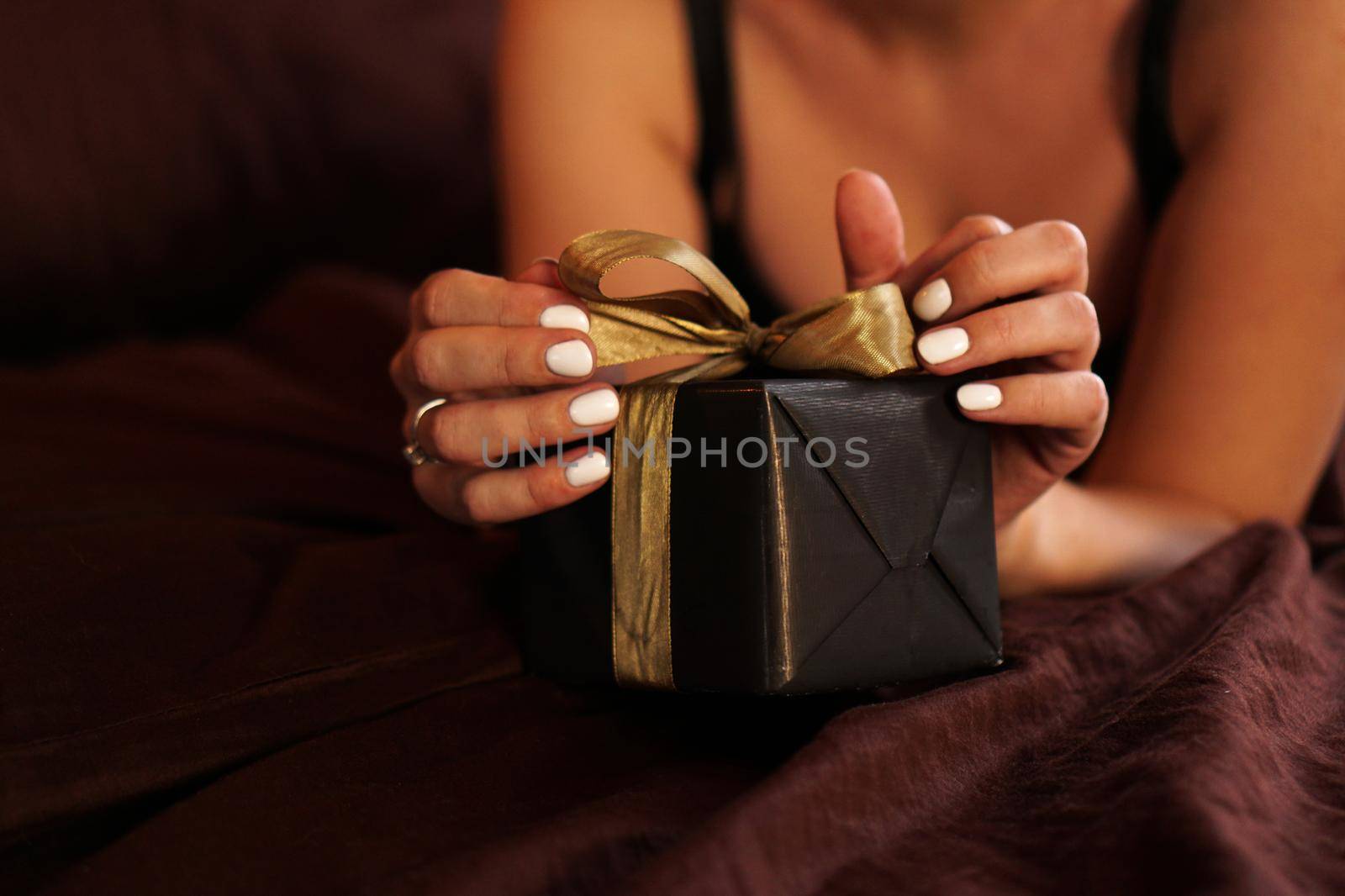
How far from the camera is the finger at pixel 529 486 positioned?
447 millimetres

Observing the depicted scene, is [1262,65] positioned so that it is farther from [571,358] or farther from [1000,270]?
[571,358]

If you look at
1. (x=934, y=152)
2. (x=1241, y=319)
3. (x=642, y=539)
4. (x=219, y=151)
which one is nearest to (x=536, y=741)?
(x=642, y=539)

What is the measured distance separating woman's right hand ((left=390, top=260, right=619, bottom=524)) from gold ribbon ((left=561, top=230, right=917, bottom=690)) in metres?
0.02

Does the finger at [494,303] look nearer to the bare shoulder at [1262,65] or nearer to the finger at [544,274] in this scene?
the finger at [544,274]

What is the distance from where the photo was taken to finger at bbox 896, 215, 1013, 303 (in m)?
0.51

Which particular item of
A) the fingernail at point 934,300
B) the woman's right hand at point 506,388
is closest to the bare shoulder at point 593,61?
the woman's right hand at point 506,388

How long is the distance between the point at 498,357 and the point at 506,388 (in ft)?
0.20

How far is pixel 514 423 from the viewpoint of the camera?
48 centimetres

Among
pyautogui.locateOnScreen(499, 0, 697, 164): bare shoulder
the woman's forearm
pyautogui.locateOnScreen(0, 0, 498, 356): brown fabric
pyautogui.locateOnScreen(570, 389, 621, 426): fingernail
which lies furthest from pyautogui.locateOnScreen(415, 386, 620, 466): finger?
pyautogui.locateOnScreen(0, 0, 498, 356): brown fabric

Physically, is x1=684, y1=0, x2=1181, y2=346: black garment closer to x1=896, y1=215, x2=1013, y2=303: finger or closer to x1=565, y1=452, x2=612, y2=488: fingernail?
x1=896, y1=215, x2=1013, y2=303: finger

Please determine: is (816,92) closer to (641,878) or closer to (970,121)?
(970,121)

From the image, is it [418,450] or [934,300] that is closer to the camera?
[934,300]

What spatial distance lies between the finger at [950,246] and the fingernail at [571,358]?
16 cm

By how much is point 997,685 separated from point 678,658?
133 millimetres
